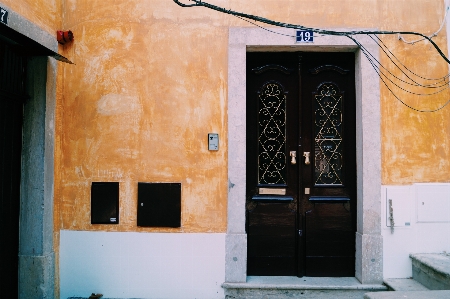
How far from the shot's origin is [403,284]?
4.85m

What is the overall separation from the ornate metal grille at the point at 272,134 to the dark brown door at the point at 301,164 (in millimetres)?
14

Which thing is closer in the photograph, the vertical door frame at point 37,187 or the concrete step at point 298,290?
the vertical door frame at point 37,187

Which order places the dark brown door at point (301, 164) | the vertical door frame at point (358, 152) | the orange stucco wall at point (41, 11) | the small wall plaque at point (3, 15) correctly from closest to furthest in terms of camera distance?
the small wall plaque at point (3, 15) < the orange stucco wall at point (41, 11) < the vertical door frame at point (358, 152) < the dark brown door at point (301, 164)

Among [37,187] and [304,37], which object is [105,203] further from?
[304,37]

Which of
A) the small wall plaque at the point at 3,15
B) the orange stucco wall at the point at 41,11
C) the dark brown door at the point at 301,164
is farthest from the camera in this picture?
the dark brown door at the point at 301,164

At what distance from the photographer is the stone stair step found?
15.4 feet

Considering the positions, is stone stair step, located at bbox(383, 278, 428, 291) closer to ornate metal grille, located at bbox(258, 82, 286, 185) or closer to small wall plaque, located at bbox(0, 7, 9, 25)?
ornate metal grille, located at bbox(258, 82, 286, 185)

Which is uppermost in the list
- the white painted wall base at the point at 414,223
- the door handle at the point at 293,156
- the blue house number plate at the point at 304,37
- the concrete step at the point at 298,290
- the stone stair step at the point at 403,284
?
the blue house number plate at the point at 304,37

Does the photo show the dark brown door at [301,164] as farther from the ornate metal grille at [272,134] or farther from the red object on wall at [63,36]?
the red object on wall at [63,36]

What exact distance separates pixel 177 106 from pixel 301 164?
1.88 meters

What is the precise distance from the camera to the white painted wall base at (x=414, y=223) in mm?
5047

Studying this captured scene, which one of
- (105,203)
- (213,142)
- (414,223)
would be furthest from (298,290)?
(105,203)

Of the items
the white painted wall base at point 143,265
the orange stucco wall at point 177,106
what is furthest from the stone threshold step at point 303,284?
the orange stucco wall at point 177,106

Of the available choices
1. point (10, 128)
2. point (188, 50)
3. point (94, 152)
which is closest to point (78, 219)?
point (94, 152)
